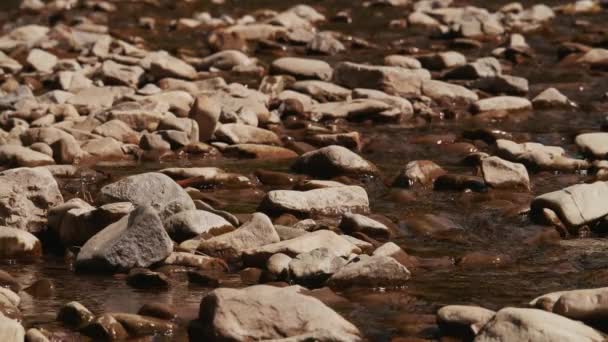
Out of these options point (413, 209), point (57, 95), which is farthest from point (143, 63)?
point (413, 209)

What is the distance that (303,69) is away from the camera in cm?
1392

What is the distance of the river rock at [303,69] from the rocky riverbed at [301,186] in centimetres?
3

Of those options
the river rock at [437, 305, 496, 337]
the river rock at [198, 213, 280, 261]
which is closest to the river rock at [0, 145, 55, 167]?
the river rock at [198, 213, 280, 261]

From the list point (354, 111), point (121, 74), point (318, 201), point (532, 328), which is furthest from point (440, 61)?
point (532, 328)

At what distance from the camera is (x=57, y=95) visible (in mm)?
12211

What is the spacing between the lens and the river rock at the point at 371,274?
6.47 metres

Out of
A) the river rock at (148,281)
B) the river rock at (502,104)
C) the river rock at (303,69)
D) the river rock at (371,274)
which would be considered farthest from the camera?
the river rock at (303,69)

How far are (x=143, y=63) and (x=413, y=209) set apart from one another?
615 cm

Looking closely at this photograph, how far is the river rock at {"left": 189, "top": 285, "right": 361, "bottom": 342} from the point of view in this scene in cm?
544

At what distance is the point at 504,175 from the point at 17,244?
365 centimetres

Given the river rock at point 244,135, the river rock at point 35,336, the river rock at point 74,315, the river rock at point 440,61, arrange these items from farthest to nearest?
the river rock at point 440,61
the river rock at point 244,135
the river rock at point 74,315
the river rock at point 35,336

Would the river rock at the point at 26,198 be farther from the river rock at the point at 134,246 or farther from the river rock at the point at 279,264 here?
the river rock at the point at 279,264

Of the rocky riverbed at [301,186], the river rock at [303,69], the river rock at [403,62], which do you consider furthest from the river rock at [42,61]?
the river rock at [403,62]

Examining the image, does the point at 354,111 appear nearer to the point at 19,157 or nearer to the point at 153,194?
the point at 19,157
